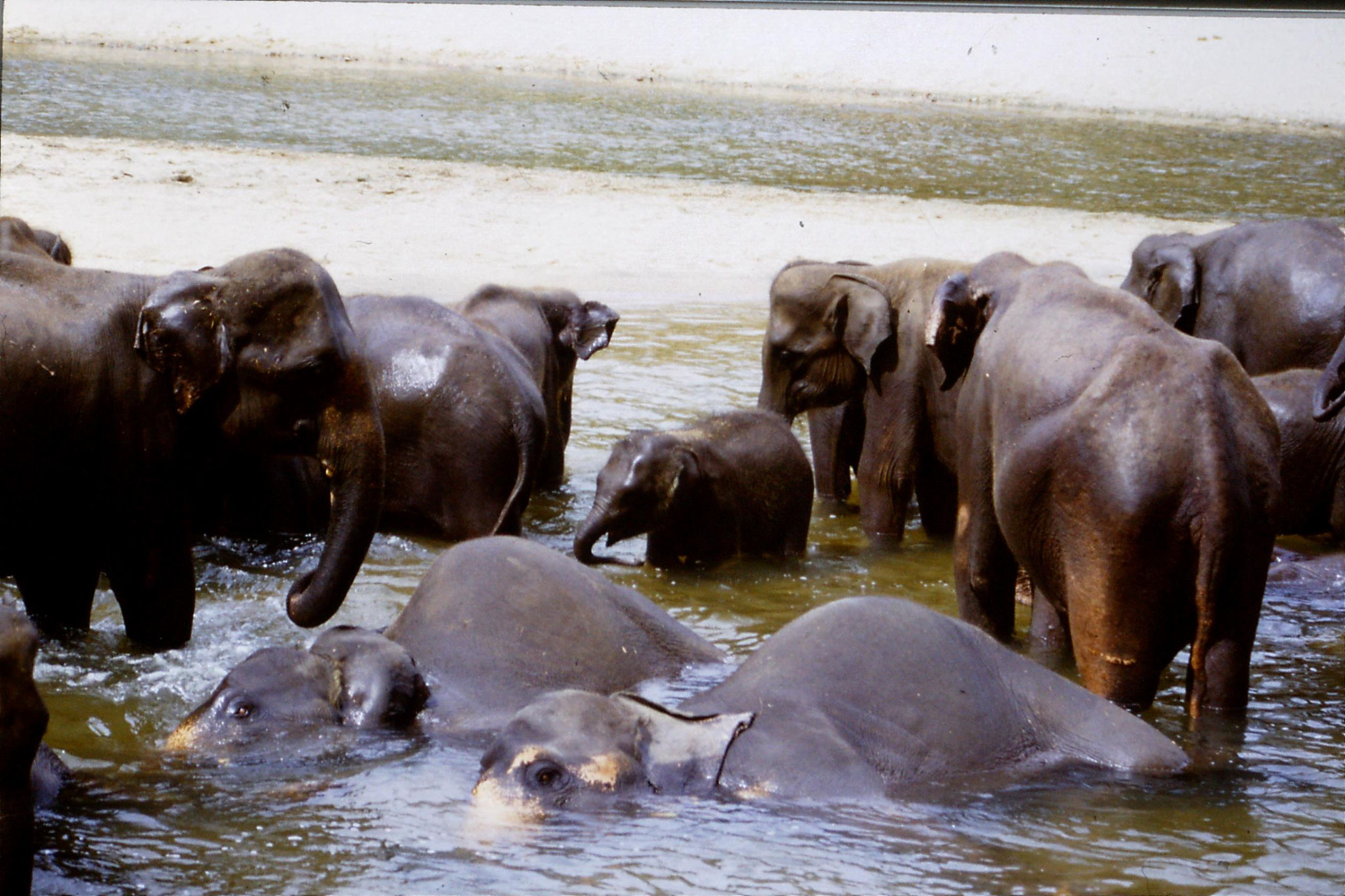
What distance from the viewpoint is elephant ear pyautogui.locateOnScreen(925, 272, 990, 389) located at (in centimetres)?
582

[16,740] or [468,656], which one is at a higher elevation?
[16,740]

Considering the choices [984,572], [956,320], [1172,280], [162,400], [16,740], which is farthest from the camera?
[1172,280]

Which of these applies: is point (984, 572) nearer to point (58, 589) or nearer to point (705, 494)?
point (705, 494)

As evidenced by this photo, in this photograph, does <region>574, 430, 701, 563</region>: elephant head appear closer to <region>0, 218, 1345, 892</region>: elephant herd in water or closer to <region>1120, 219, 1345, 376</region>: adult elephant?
<region>0, 218, 1345, 892</region>: elephant herd in water

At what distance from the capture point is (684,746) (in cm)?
376

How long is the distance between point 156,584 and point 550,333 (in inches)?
146

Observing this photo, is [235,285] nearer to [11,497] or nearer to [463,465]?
[11,497]

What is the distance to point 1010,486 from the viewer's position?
4867 millimetres

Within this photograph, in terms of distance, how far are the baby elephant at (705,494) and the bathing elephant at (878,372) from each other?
41 cm

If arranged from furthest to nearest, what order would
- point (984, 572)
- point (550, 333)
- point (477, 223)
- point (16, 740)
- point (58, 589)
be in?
point (477, 223)
point (550, 333)
point (984, 572)
point (58, 589)
point (16, 740)

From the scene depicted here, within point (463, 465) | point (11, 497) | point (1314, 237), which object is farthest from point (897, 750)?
point (1314, 237)

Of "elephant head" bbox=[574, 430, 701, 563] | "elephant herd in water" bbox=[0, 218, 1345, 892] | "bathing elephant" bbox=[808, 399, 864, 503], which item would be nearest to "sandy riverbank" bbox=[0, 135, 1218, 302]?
"bathing elephant" bbox=[808, 399, 864, 503]

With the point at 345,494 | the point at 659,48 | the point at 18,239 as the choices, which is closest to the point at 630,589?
the point at 345,494

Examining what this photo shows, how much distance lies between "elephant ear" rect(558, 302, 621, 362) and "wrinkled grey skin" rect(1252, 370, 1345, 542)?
3124 mm
